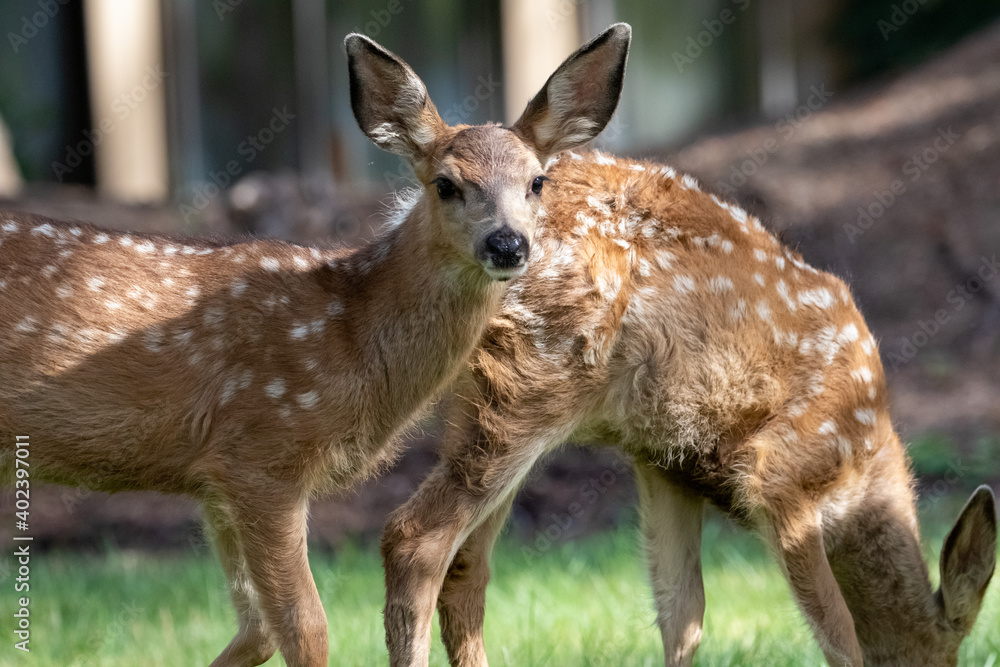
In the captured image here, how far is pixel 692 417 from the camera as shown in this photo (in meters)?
4.75

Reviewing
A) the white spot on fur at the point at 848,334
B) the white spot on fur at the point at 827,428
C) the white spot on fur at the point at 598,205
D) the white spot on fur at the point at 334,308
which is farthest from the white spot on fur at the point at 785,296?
the white spot on fur at the point at 334,308

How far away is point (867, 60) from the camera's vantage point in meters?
15.3

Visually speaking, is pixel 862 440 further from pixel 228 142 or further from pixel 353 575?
pixel 228 142

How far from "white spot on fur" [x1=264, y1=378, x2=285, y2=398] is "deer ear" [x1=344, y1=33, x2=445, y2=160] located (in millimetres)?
1031

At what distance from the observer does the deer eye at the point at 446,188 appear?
4.29 metres

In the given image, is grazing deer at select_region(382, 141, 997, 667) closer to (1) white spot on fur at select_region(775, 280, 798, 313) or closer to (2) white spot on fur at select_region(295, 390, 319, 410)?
(1) white spot on fur at select_region(775, 280, 798, 313)

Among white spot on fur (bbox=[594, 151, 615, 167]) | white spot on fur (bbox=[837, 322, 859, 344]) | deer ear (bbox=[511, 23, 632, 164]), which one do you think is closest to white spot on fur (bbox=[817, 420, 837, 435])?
white spot on fur (bbox=[837, 322, 859, 344])

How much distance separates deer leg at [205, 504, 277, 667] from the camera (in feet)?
15.0

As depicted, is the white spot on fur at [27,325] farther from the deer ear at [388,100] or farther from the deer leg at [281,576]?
the deer ear at [388,100]

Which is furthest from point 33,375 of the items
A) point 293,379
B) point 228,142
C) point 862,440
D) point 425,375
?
point 228,142

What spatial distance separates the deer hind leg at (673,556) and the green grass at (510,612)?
137 mm

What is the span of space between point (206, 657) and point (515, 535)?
3693mm

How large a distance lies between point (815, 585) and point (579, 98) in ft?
7.26

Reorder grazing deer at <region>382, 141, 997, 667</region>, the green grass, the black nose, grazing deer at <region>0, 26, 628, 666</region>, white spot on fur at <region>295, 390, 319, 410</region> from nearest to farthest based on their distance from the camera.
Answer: the black nose < grazing deer at <region>0, 26, 628, 666</region> < white spot on fur at <region>295, 390, 319, 410</region> < grazing deer at <region>382, 141, 997, 667</region> < the green grass
